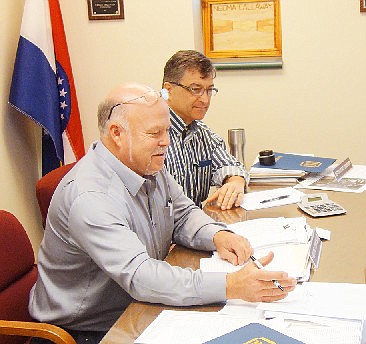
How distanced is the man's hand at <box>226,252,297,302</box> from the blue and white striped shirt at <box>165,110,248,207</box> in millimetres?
1258

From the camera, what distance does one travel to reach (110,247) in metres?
1.58

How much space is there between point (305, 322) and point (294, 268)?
311mm

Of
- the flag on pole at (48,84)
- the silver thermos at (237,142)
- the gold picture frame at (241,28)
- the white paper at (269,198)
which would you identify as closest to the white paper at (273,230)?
the white paper at (269,198)

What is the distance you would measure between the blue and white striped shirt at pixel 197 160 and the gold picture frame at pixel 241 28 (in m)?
1.14

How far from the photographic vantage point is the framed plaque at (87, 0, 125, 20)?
12.2 ft

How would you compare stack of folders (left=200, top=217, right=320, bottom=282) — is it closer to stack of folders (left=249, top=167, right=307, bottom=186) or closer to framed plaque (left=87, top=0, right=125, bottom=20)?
stack of folders (left=249, top=167, right=307, bottom=186)

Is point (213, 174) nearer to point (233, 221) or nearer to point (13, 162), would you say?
point (233, 221)

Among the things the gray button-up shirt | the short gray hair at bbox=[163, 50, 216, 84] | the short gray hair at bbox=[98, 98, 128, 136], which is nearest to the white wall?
the short gray hair at bbox=[163, 50, 216, 84]

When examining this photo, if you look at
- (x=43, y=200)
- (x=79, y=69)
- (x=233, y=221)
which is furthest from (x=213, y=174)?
(x=79, y=69)

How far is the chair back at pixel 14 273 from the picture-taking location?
1.91 metres

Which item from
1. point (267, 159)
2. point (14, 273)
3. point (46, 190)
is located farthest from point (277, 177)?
point (14, 273)

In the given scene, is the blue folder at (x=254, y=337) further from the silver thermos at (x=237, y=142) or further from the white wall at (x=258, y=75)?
the white wall at (x=258, y=75)

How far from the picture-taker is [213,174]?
112 inches

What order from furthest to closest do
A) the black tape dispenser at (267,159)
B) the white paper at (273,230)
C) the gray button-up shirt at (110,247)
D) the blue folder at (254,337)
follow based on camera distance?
the black tape dispenser at (267,159)
the white paper at (273,230)
the gray button-up shirt at (110,247)
the blue folder at (254,337)
